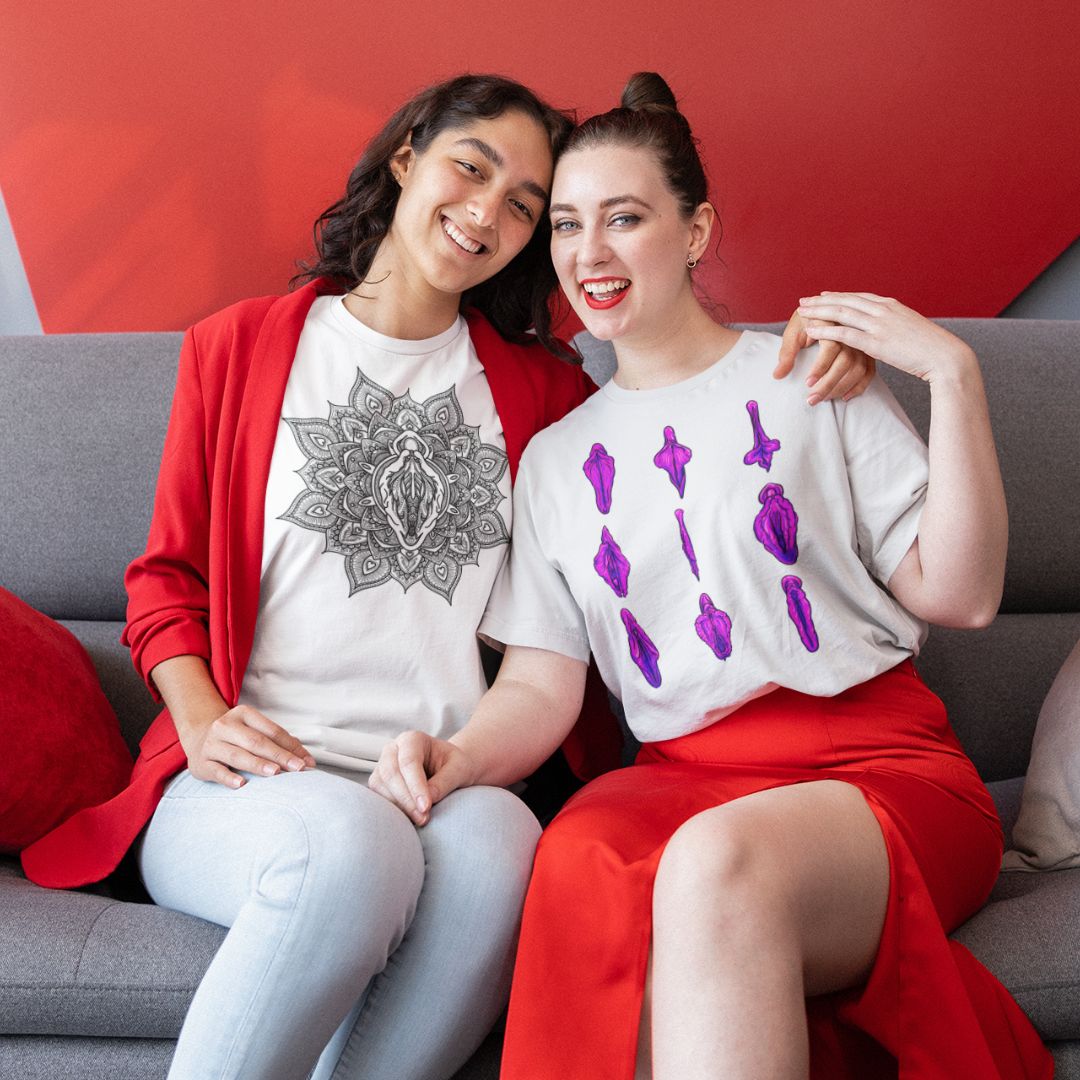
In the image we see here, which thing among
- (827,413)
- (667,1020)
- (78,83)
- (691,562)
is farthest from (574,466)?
(78,83)

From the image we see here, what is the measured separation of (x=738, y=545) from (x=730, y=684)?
0.17 meters

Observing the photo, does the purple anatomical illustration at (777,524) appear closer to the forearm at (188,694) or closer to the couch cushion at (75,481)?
the forearm at (188,694)

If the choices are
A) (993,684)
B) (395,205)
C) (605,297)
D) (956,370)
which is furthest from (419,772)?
(993,684)

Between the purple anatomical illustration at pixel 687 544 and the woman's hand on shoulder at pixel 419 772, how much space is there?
355 millimetres

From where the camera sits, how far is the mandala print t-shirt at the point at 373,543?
1.40m

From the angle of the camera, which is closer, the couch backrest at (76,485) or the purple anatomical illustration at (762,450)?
the purple anatomical illustration at (762,450)

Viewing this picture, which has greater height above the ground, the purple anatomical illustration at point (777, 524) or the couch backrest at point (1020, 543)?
the purple anatomical illustration at point (777, 524)

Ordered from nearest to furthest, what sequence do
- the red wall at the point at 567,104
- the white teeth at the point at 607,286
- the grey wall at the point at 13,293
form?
the white teeth at the point at 607,286, the red wall at the point at 567,104, the grey wall at the point at 13,293

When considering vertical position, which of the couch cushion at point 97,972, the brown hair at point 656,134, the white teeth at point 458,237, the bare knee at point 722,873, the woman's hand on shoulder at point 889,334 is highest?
the brown hair at point 656,134

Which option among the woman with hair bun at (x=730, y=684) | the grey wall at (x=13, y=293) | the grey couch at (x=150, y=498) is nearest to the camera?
the woman with hair bun at (x=730, y=684)

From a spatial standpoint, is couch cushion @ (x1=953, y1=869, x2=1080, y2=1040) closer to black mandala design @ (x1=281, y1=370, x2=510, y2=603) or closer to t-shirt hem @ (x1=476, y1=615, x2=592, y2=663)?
t-shirt hem @ (x1=476, y1=615, x2=592, y2=663)

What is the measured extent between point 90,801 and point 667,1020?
0.83 meters

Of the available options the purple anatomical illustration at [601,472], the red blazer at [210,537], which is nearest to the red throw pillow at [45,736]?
the red blazer at [210,537]

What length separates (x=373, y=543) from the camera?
4.75 feet
